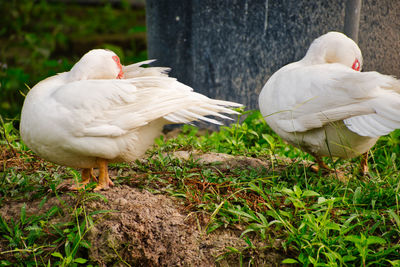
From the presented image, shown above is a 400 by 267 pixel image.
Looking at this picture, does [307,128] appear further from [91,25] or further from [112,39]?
[91,25]

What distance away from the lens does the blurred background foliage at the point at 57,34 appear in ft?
21.3

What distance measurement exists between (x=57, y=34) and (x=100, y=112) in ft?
17.8

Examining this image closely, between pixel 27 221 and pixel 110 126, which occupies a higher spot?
pixel 110 126

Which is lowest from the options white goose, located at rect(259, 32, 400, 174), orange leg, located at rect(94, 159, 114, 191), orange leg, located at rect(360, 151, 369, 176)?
orange leg, located at rect(360, 151, 369, 176)

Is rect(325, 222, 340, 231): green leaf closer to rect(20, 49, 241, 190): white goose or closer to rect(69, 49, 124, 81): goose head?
rect(20, 49, 241, 190): white goose

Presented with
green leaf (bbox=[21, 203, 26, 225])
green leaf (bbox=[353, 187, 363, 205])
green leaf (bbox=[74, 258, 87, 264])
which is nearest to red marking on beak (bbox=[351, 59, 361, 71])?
green leaf (bbox=[353, 187, 363, 205])

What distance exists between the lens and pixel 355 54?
346 centimetres

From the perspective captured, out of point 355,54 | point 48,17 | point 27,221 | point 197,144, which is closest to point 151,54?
point 197,144

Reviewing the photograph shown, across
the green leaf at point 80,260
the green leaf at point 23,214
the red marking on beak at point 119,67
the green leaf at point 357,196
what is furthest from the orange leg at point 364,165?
the green leaf at point 23,214

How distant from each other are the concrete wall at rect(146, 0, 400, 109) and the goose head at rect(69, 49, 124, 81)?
1.97 metres

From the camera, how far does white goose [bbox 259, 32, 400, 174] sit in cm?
A: 279

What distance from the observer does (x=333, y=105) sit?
2959 millimetres

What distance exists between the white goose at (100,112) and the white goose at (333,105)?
523 mm

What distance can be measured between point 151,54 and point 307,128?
8.61 ft
